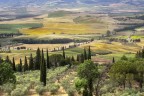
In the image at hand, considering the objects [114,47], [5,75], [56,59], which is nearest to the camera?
[5,75]

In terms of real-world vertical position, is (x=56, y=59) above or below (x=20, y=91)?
below

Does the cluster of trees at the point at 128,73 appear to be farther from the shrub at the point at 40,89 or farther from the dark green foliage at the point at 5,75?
the dark green foliage at the point at 5,75

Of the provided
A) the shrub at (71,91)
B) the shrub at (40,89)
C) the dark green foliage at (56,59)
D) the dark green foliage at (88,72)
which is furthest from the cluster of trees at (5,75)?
the dark green foliage at (56,59)

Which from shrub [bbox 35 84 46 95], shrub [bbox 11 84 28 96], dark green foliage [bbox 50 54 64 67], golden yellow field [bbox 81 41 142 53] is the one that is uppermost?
shrub [bbox 11 84 28 96]

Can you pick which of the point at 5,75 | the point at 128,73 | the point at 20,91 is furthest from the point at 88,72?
the point at 5,75

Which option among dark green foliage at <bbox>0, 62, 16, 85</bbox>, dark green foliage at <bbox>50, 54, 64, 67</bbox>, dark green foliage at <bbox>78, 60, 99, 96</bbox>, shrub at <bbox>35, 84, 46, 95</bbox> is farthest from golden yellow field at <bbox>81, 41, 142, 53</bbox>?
shrub at <bbox>35, 84, 46, 95</bbox>

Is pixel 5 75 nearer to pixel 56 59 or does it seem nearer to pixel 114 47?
pixel 56 59

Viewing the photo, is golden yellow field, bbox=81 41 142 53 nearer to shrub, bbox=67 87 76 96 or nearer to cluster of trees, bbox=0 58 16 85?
cluster of trees, bbox=0 58 16 85

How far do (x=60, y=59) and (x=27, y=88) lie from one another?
47755 mm

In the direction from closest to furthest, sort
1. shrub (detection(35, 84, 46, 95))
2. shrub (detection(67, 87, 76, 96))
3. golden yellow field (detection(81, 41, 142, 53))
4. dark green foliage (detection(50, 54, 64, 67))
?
1. shrub (detection(67, 87, 76, 96))
2. shrub (detection(35, 84, 46, 95))
3. dark green foliage (detection(50, 54, 64, 67))
4. golden yellow field (detection(81, 41, 142, 53))

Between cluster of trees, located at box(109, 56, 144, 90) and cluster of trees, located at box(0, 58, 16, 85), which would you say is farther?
Answer: cluster of trees, located at box(0, 58, 16, 85)

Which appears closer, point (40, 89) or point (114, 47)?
point (40, 89)

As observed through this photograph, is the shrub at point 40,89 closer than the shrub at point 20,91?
No

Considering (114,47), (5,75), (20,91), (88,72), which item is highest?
(88,72)
